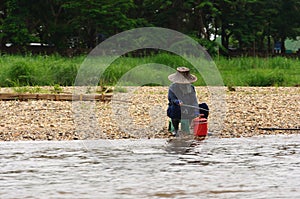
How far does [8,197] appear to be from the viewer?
779 centimetres

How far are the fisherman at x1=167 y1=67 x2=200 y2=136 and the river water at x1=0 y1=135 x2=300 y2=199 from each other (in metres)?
0.35

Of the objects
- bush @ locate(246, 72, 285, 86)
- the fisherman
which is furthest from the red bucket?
bush @ locate(246, 72, 285, 86)

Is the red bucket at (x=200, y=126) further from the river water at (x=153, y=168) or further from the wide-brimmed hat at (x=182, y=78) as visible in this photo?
the wide-brimmed hat at (x=182, y=78)

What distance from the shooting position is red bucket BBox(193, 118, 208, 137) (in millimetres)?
11688

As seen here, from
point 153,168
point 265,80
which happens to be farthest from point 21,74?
point 153,168

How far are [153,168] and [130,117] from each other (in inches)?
182

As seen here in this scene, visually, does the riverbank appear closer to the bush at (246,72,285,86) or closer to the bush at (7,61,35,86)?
the bush at (7,61,35,86)

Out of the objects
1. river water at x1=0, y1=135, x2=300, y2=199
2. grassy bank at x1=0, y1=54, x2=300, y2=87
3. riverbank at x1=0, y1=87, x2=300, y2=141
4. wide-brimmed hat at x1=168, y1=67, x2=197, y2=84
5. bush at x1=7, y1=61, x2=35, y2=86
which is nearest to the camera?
river water at x1=0, y1=135, x2=300, y2=199

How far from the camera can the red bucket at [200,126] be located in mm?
11688

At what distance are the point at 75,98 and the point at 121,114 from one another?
2139 millimetres

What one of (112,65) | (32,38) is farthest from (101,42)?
(112,65)

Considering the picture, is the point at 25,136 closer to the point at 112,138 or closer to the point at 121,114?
the point at 112,138

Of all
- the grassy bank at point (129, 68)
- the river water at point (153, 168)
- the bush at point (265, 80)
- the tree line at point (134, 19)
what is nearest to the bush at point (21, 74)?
the grassy bank at point (129, 68)

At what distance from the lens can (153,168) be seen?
9508 millimetres
